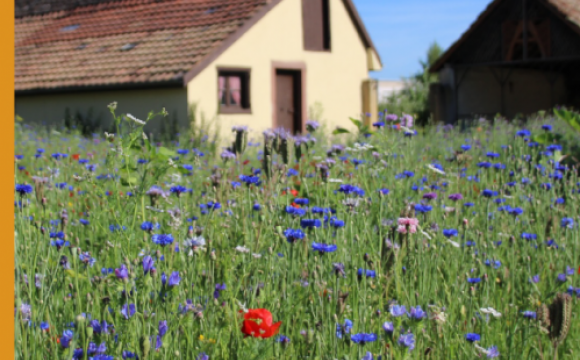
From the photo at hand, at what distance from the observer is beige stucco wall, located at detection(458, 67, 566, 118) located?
2238cm

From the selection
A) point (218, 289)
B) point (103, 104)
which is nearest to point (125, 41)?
point (103, 104)

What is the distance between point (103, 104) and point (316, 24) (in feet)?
19.2

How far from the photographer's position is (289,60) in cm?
1692

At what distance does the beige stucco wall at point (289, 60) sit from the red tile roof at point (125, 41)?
1.79 feet

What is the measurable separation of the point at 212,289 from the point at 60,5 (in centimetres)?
2066

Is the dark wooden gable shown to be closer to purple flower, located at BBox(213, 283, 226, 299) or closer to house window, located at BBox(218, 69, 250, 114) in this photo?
house window, located at BBox(218, 69, 250, 114)

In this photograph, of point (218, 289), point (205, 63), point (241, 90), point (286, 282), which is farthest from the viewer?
point (241, 90)

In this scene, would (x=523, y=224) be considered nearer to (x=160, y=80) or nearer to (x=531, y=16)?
(x=160, y=80)

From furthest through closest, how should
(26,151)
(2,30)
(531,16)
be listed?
(531,16)
(26,151)
(2,30)

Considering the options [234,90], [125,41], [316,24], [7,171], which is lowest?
[7,171]

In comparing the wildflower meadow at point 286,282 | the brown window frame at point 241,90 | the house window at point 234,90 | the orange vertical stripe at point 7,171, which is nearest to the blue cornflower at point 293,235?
the wildflower meadow at point 286,282

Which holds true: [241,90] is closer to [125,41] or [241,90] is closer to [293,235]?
[125,41]

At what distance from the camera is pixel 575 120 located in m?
5.29

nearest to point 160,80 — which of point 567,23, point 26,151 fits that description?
point 26,151
